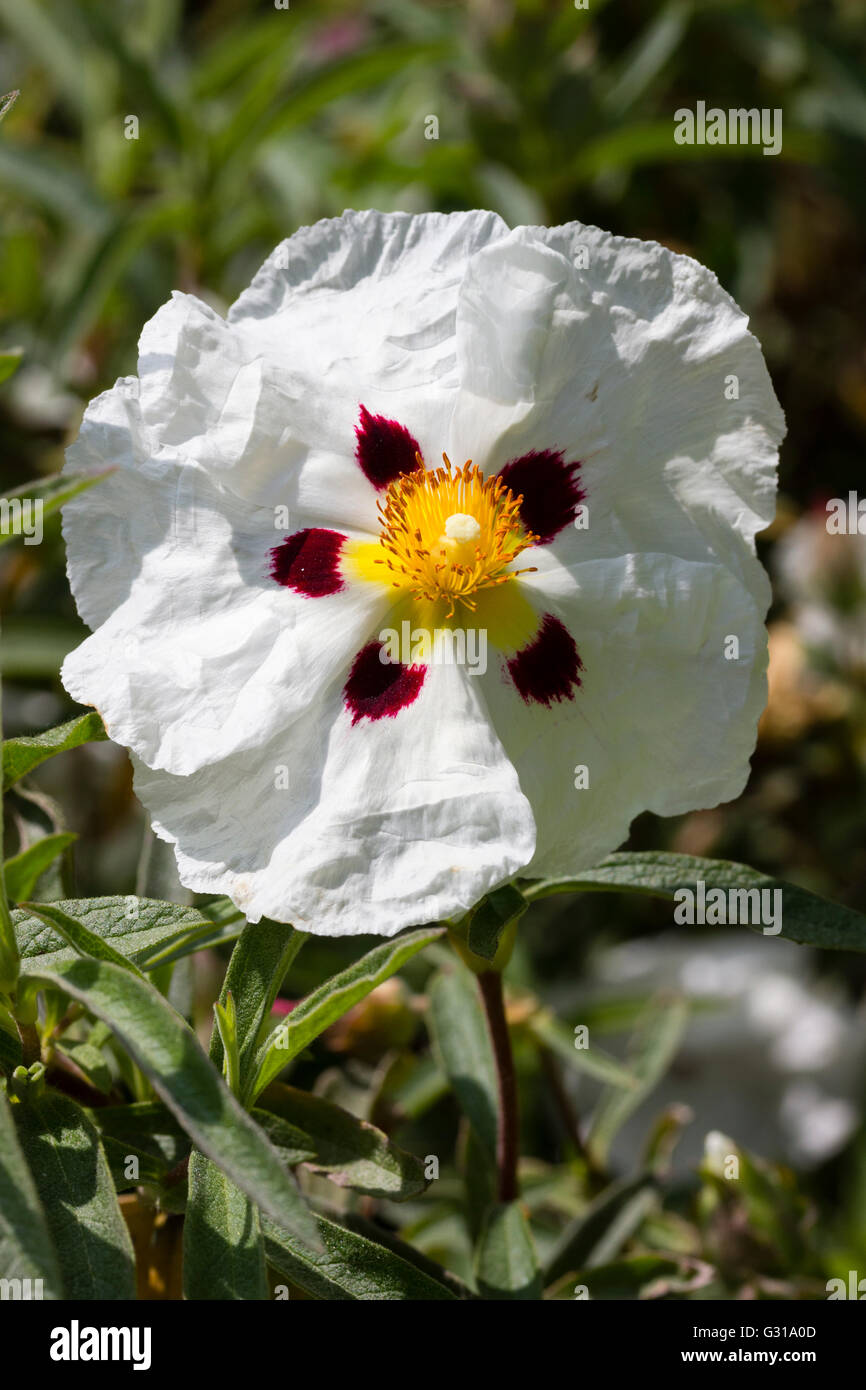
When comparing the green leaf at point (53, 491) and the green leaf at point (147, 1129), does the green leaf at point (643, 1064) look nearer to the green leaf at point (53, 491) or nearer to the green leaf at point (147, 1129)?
the green leaf at point (147, 1129)

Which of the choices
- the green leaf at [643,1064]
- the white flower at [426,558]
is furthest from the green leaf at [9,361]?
the green leaf at [643,1064]

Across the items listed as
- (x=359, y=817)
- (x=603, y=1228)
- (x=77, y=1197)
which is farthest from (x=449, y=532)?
(x=603, y=1228)

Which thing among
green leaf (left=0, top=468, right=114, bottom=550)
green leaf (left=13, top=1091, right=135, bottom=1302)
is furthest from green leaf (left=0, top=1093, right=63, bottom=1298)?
green leaf (left=0, top=468, right=114, bottom=550)

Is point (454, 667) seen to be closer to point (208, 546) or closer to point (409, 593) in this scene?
point (409, 593)

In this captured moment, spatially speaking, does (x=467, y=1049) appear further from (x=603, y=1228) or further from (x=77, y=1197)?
(x=77, y=1197)

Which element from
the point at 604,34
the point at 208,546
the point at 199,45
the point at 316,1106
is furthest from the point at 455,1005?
the point at 199,45
